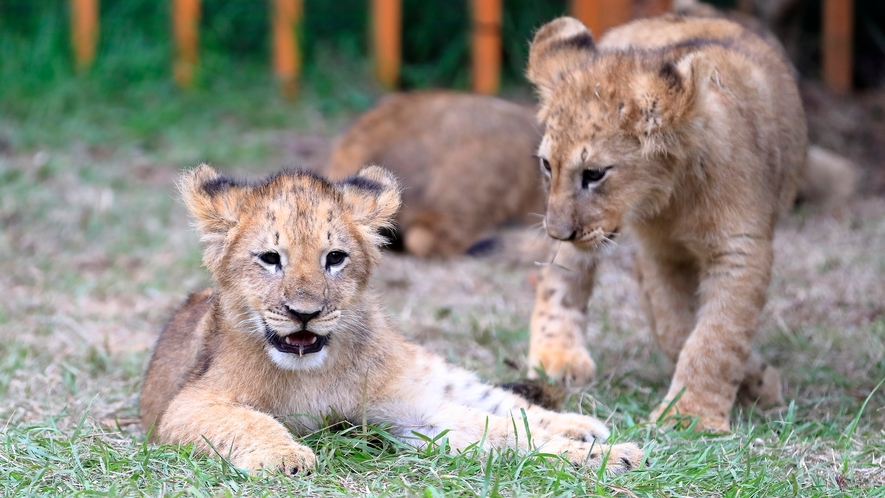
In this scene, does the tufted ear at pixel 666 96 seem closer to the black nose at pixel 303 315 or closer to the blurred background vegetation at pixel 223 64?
the black nose at pixel 303 315

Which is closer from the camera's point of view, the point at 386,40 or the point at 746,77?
the point at 746,77

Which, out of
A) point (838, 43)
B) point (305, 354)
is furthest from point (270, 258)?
point (838, 43)

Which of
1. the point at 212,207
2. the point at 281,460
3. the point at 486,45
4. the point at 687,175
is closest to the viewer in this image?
the point at 281,460

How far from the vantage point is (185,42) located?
1031 centimetres

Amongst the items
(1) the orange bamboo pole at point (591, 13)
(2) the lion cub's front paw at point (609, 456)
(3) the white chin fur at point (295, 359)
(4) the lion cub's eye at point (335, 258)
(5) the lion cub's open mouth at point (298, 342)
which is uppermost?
(1) the orange bamboo pole at point (591, 13)

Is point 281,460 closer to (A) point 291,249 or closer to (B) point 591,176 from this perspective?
(A) point 291,249

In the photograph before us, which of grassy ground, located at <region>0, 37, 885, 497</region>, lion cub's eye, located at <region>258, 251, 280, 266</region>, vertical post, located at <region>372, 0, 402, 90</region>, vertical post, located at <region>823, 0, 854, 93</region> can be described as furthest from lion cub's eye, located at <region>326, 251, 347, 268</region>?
vertical post, located at <region>823, 0, 854, 93</region>

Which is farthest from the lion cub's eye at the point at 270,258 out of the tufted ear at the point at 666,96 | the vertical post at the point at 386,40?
the vertical post at the point at 386,40

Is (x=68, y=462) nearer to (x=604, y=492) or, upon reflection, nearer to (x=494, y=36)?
(x=604, y=492)

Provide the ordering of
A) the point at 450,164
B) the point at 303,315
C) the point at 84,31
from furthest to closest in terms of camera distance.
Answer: the point at 84,31 < the point at 450,164 < the point at 303,315

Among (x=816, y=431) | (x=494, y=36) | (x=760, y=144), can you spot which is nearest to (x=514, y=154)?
(x=494, y=36)

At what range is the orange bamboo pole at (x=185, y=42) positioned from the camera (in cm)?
1018

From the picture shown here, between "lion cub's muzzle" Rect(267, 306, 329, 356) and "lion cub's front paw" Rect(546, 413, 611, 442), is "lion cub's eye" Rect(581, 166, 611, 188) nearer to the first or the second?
"lion cub's front paw" Rect(546, 413, 611, 442)

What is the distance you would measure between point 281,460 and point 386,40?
7498mm
